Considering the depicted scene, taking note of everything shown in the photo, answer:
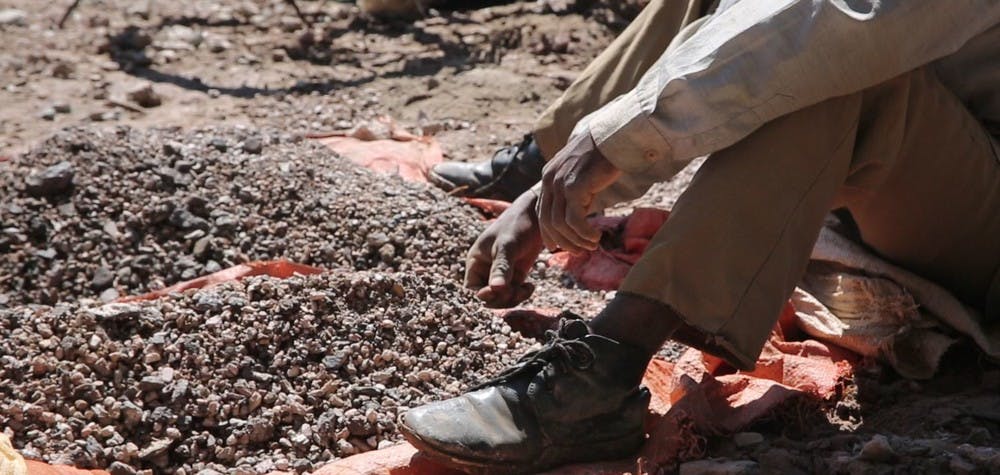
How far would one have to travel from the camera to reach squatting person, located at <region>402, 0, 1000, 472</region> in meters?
2.35

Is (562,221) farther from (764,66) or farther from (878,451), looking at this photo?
(878,451)

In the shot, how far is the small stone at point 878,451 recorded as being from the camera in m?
2.27

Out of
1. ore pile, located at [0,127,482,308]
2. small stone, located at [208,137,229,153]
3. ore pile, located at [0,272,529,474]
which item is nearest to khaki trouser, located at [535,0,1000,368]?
ore pile, located at [0,272,529,474]

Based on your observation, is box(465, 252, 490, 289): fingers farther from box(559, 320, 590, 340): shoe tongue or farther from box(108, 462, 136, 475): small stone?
box(108, 462, 136, 475): small stone

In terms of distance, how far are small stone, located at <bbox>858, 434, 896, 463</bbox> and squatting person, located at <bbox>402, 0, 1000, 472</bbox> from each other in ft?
0.81

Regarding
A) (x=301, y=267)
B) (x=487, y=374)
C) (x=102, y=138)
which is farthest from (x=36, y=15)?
(x=487, y=374)

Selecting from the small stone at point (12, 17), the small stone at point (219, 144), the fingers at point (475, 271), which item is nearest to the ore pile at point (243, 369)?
the fingers at point (475, 271)

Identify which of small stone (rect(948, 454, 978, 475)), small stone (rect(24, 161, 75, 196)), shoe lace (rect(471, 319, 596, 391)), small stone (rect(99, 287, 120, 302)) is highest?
small stone (rect(948, 454, 978, 475))

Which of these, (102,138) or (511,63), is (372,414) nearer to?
(102,138)

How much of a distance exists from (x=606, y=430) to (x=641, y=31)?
4.36 feet

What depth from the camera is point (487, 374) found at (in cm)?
282

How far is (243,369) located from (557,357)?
0.69 meters

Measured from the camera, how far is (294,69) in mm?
5742

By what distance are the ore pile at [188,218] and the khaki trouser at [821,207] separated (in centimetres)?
116
